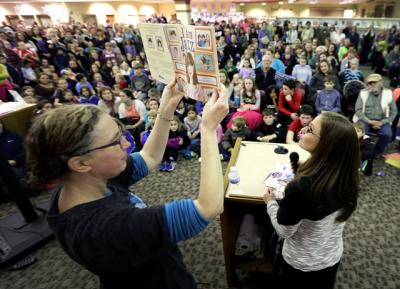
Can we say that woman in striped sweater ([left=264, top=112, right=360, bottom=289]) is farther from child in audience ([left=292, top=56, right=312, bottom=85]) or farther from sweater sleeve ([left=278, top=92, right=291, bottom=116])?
child in audience ([left=292, top=56, right=312, bottom=85])

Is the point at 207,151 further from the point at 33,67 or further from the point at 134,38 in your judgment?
the point at 134,38

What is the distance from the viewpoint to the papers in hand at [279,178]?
1.60m

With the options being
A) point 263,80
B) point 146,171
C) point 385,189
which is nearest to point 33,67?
point 263,80

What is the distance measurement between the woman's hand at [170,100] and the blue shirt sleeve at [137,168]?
0.69ft

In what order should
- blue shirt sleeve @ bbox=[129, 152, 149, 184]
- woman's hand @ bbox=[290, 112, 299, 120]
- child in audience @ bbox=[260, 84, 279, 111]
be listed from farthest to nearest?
child in audience @ bbox=[260, 84, 279, 111] < woman's hand @ bbox=[290, 112, 299, 120] < blue shirt sleeve @ bbox=[129, 152, 149, 184]

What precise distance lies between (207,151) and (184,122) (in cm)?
341

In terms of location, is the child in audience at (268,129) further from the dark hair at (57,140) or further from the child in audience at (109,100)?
the dark hair at (57,140)

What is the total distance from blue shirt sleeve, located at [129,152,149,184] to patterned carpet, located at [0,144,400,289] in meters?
1.36

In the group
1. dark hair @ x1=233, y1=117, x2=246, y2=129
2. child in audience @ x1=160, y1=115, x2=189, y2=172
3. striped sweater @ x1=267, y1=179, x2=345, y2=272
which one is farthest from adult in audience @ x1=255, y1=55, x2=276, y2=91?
striped sweater @ x1=267, y1=179, x2=345, y2=272

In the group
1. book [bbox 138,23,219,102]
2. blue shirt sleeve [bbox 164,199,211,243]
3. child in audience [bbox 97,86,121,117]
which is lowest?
child in audience [bbox 97,86,121,117]

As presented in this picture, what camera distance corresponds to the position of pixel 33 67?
6.39 meters

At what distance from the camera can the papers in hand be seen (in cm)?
160

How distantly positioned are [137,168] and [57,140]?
1.38 feet

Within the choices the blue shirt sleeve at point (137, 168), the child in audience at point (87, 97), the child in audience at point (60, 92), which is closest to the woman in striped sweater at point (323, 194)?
the blue shirt sleeve at point (137, 168)
